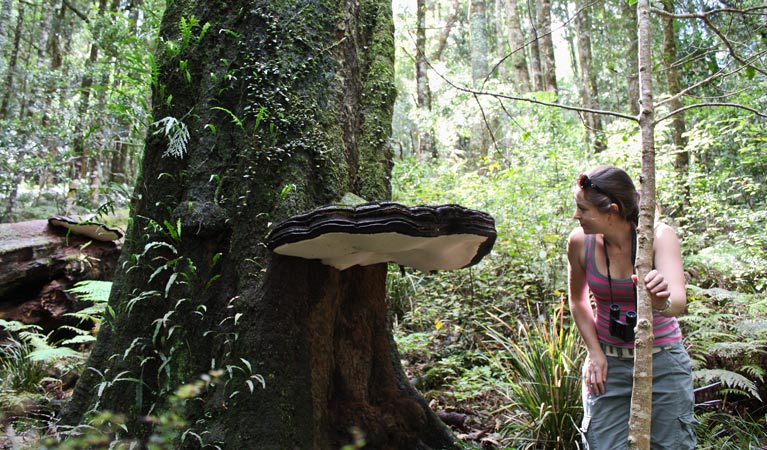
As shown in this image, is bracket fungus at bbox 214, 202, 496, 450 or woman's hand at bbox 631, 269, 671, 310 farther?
bracket fungus at bbox 214, 202, 496, 450

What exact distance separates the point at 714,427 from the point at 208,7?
183 inches

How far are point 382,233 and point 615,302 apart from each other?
1.31 m

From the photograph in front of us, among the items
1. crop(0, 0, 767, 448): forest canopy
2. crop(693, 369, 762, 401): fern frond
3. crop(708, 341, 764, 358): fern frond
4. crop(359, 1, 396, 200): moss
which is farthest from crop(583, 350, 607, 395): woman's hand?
crop(708, 341, 764, 358): fern frond

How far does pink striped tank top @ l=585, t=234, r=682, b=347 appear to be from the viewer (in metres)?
A: 2.29

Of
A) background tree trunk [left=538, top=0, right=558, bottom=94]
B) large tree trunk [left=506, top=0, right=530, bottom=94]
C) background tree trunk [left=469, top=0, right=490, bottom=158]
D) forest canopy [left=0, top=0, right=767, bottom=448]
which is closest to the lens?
forest canopy [left=0, top=0, right=767, bottom=448]

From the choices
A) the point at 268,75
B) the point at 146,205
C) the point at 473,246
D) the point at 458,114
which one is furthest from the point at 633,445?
the point at 458,114

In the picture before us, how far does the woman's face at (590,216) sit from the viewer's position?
2.30 meters

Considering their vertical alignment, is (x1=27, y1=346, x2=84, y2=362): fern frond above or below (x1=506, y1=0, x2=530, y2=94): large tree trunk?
below

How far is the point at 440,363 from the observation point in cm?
466

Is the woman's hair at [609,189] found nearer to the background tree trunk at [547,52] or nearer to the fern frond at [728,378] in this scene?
the fern frond at [728,378]

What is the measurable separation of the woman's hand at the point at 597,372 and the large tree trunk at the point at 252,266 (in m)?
0.89

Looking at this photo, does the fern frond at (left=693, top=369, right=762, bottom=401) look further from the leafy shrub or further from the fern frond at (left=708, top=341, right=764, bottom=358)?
the leafy shrub

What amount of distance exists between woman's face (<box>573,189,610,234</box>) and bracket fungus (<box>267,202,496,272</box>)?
472 millimetres

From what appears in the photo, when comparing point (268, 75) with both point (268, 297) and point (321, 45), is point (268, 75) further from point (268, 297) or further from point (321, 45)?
point (268, 297)
